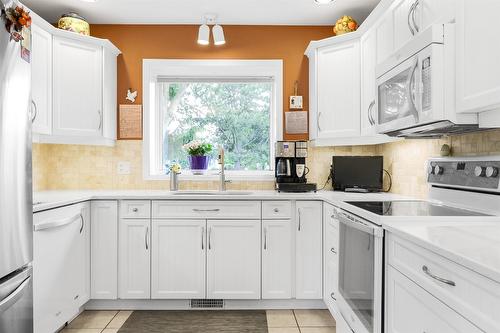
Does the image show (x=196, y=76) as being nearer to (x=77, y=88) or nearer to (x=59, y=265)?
(x=77, y=88)

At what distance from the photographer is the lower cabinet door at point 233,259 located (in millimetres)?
2812

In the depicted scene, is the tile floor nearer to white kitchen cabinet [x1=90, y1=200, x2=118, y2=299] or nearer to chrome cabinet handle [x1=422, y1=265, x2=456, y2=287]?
white kitchen cabinet [x1=90, y1=200, x2=118, y2=299]

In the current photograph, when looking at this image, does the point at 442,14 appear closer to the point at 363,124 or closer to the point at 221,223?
the point at 363,124

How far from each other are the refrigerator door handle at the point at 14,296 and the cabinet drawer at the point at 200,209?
3.94 ft

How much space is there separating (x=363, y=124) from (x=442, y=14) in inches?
46.4

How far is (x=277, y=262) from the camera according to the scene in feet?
9.29

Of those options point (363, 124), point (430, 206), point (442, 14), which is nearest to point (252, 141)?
point (363, 124)

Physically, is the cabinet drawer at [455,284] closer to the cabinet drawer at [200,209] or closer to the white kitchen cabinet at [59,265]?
the cabinet drawer at [200,209]

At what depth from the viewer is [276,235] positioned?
2832 mm

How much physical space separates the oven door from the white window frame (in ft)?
4.47

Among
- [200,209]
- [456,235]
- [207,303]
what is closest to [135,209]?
[200,209]

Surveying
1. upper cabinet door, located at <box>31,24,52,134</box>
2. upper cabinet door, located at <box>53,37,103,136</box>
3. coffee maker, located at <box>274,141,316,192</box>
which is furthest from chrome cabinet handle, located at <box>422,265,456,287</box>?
upper cabinet door, located at <box>53,37,103,136</box>

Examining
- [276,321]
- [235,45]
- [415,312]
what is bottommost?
[276,321]

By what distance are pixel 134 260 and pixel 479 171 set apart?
233 cm
